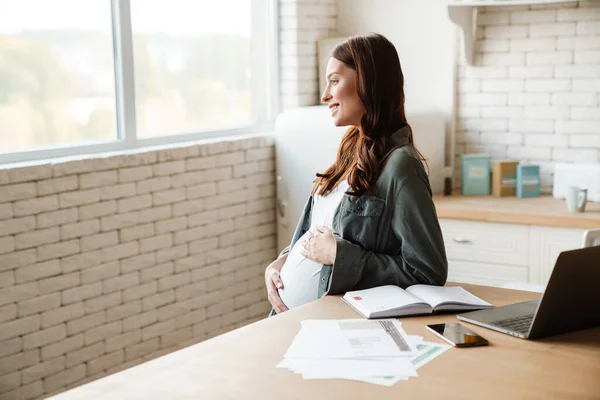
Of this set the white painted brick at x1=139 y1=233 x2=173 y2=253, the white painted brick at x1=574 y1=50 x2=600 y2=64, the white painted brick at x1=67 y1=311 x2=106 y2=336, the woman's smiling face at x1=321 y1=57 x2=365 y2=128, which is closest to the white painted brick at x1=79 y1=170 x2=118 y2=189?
the white painted brick at x1=139 y1=233 x2=173 y2=253

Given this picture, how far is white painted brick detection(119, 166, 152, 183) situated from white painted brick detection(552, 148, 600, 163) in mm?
2232

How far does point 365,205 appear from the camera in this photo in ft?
9.02

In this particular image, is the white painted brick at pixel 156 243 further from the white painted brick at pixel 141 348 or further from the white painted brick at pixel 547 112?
the white painted brick at pixel 547 112

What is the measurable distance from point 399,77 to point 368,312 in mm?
901

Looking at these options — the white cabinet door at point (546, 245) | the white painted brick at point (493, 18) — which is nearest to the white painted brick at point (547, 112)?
the white painted brick at point (493, 18)

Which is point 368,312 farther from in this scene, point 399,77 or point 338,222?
point 399,77

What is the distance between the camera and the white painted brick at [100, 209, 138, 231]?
4004 mm

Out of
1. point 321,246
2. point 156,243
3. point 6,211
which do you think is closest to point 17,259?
point 6,211

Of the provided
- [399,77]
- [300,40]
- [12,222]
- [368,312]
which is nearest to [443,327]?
[368,312]

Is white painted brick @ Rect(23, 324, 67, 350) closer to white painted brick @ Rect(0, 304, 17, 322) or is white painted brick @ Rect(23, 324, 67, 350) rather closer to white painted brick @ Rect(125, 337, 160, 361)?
white painted brick @ Rect(0, 304, 17, 322)

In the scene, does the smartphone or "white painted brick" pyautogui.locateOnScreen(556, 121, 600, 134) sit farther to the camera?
"white painted brick" pyautogui.locateOnScreen(556, 121, 600, 134)

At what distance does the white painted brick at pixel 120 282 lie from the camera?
13.3 ft

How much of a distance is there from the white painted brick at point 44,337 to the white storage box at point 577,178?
2642 mm

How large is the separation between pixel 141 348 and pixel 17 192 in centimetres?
A: 111
